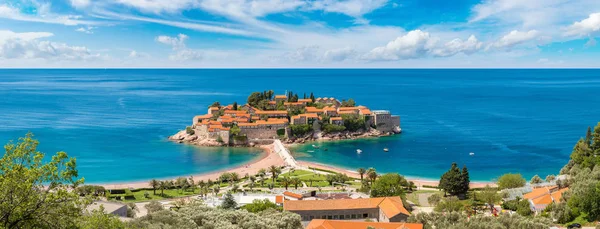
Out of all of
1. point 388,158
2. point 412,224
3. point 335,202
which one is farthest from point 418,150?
point 412,224

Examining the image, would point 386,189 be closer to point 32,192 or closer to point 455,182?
point 455,182

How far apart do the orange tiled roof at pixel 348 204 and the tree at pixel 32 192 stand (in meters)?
26.5

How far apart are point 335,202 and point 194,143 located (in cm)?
5437

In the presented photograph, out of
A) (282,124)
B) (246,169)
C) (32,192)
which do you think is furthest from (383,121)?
(32,192)

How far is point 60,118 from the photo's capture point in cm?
12006

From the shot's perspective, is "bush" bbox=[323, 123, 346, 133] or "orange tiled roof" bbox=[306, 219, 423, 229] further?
"bush" bbox=[323, 123, 346, 133]

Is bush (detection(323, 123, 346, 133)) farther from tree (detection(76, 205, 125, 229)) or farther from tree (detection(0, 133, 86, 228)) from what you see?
tree (detection(0, 133, 86, 228))

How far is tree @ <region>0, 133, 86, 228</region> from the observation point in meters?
12.9

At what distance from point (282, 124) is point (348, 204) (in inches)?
2069

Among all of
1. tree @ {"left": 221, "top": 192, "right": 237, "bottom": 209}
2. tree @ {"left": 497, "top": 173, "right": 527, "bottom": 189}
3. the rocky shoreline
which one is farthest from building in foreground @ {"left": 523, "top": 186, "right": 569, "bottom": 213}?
the rocky shoreline

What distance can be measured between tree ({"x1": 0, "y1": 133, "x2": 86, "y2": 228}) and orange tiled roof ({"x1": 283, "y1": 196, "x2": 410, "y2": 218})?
26464 millimetres

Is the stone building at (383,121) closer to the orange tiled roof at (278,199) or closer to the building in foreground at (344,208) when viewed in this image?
the orange tiled roof at (278,199)

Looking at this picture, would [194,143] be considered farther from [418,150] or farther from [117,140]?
[418,150]

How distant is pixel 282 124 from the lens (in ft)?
305
